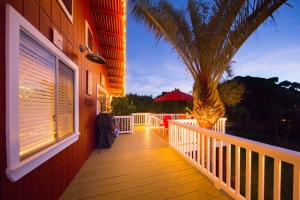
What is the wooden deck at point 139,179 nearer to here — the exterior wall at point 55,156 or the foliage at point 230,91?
the exterior wall at point 55,156

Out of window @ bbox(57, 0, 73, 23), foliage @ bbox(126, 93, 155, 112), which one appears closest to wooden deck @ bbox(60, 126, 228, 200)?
window @ bbox(57, 0, 73, 23)

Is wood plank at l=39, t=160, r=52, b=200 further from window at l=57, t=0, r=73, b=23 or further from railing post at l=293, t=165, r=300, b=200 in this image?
railing post at l=293, t=165, r=300, b=200

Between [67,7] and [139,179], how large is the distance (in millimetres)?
3366

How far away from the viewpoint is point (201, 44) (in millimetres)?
2789

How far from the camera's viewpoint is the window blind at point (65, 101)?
197cm

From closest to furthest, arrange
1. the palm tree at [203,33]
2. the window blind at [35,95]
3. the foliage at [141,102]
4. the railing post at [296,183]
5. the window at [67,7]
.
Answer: the railing post at [296,183] → the window blind at [35,95] → the window at [67,7] → the palm tree at [203,33] → the foliage at [141,102]

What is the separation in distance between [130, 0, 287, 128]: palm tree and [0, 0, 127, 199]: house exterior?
5.82 ft

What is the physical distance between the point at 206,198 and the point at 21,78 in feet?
9.16

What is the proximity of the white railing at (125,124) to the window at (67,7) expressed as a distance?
14.1 ft

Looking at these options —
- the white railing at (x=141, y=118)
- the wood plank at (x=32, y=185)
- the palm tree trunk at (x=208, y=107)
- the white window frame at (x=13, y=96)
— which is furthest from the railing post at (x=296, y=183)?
the white railing at (x=141, y=118)

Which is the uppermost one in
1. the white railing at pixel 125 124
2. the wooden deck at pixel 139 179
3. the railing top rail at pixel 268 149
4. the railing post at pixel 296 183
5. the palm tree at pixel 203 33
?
the palm tree at pixel 203 33

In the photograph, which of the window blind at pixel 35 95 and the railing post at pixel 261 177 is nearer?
the window blind at pixel 35 95

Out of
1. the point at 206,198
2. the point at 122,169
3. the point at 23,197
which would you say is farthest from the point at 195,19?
the point at 23,197

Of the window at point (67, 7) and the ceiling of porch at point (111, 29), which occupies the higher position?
the ceiling of porch at point (111, 29)
